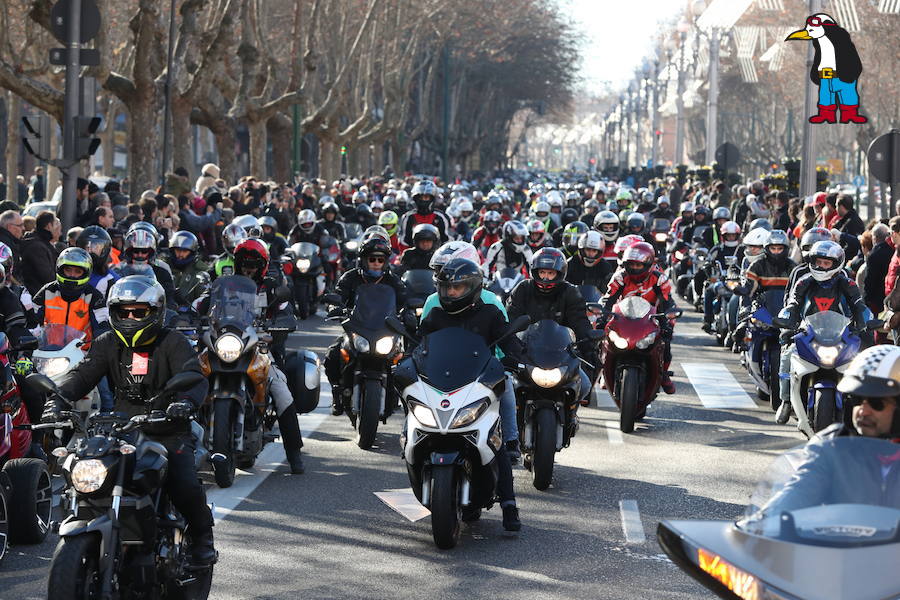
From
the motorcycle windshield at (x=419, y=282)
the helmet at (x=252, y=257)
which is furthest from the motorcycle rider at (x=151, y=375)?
the motorcycle windshield at (x=419, y=282)

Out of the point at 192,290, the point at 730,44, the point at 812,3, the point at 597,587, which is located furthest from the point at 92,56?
the point at 730,44

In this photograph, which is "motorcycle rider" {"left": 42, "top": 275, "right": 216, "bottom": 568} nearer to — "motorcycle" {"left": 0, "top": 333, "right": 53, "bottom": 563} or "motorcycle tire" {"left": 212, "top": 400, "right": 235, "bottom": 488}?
"motorcycle" {"left": 0, "top": 333, "right": 53, "bottom": 563}

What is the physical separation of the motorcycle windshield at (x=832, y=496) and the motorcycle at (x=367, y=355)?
754cm

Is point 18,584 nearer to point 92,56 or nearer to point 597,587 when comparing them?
point 597,587

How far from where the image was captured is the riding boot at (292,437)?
11.6 meters

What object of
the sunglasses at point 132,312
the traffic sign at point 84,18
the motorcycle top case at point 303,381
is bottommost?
the motorcycle top case at point 303,381

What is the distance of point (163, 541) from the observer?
7.40 meters

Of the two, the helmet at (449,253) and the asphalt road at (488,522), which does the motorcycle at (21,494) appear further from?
the helmet at (449,253)

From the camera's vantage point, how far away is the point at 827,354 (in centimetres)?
1244

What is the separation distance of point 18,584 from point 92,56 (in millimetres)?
11455

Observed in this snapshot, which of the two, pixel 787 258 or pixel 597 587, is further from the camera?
pixel 787 258

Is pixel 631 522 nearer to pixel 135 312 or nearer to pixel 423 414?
pixel 423 414

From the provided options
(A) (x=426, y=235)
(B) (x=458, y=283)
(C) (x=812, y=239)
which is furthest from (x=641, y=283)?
(B) (x=458, y=283)

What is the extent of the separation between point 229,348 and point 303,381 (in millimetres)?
672
